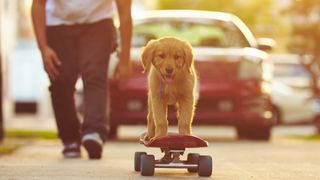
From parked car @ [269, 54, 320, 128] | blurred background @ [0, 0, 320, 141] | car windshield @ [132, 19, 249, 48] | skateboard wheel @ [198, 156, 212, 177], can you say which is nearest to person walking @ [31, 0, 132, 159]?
skateboard wheel @ [198, 156, 212, 177]

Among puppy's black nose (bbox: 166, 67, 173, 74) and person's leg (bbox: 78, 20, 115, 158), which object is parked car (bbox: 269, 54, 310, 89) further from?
puppy's black nose (bbox: 166, 67, 173, 74)

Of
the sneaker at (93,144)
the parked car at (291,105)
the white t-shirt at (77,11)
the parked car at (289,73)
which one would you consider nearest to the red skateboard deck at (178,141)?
the sneaker at (93,144)

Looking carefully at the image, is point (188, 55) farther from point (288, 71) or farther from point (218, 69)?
point (288, 71)

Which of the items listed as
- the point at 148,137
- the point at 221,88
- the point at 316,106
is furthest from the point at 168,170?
the point at 316,106

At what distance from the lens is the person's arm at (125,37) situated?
9336mm

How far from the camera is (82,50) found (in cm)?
947

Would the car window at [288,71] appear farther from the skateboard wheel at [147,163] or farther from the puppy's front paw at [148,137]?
the skateboard wheel at [147,163]

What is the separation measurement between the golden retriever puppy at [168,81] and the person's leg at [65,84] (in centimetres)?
212

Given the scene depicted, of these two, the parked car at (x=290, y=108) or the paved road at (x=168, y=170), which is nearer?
the paved road at (x=168, y=170)

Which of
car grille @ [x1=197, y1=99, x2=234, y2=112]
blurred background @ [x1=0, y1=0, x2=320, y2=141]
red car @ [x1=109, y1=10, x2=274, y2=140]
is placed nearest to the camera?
red car @ [x1=109, y1=10, x2=274, y2=140]

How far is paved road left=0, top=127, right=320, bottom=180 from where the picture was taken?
24.1ft

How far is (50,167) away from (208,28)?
22.1 ft

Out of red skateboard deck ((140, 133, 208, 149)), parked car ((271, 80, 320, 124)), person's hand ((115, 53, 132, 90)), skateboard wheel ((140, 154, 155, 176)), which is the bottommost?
parked car ((271, 80, 320, 124))

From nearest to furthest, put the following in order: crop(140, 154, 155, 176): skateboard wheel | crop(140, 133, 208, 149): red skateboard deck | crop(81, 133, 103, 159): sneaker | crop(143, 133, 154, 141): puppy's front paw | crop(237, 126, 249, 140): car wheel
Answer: crop(140, 133, 208, 149): red skateboard deck → crop(140, 154, 155, 176): skateboard wheel → crop(143, 133, 154, 141): puppy's front paw → crop(81, 133, 103, 159): sneaker → crop(237, 126, 249, 140): car wheel
